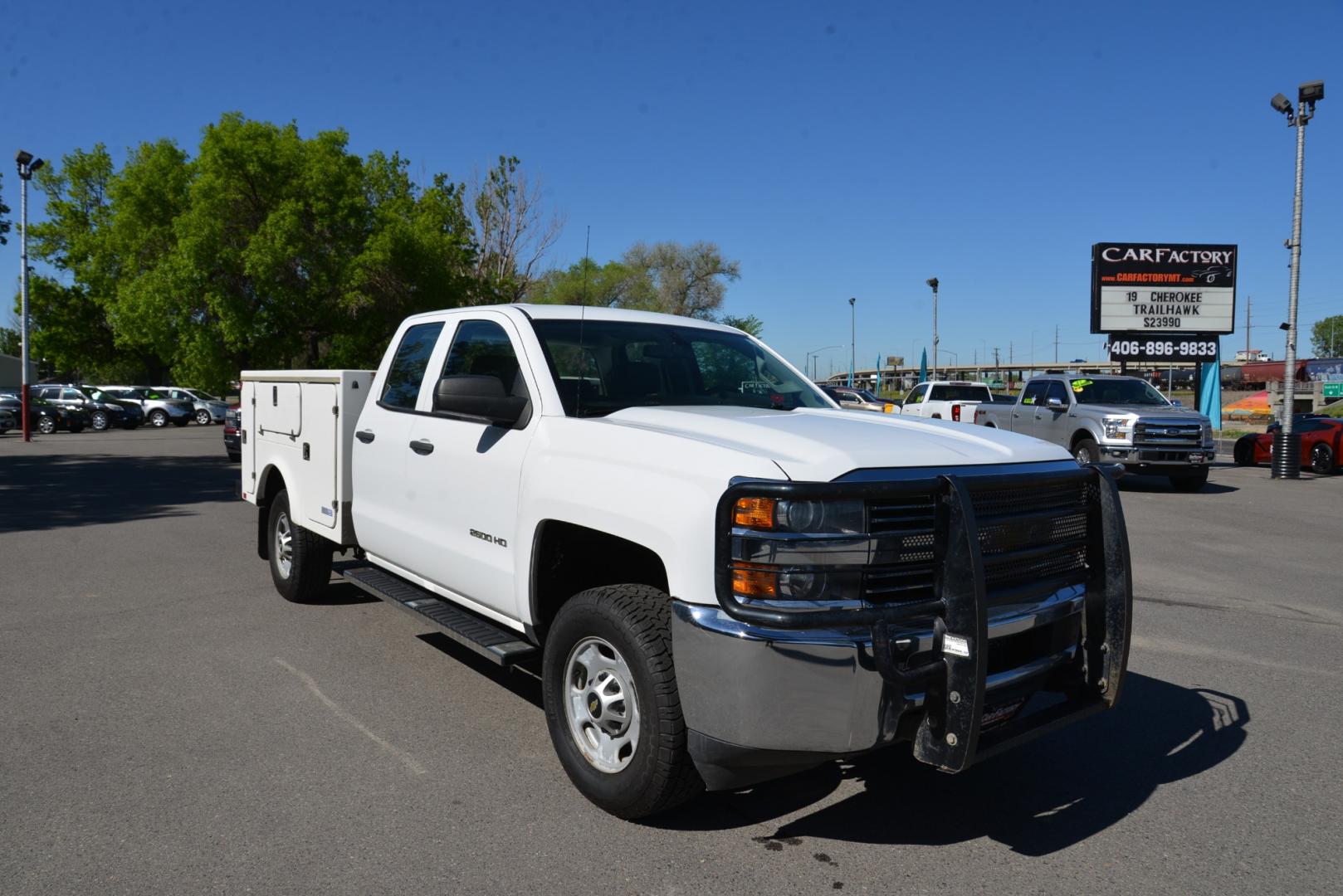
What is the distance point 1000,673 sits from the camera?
3.48m

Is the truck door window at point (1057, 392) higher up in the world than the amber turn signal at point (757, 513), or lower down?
higher up

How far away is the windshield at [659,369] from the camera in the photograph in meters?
4.61

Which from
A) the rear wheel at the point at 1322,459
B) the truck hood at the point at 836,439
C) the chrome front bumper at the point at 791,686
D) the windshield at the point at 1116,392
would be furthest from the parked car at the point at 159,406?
the chrome front bumper at the point at 791,686

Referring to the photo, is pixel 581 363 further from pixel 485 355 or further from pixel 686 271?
pixel 686 271

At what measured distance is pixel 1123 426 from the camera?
16.7m

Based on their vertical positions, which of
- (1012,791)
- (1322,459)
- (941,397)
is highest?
(941,397)

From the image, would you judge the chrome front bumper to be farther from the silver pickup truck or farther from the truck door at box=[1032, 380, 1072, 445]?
the truck door at box=[1032, 380, 1072, 445]

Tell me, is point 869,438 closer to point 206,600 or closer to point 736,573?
point 736,573

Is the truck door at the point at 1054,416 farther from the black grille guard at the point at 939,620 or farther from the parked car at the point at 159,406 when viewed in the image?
the parked car at the point at 159,406

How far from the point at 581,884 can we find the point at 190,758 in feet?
6.75

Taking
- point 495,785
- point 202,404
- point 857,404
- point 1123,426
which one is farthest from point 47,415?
point 495,785

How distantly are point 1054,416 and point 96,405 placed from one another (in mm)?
33574

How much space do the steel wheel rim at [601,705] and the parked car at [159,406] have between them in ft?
139

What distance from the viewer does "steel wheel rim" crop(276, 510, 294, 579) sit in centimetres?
721
